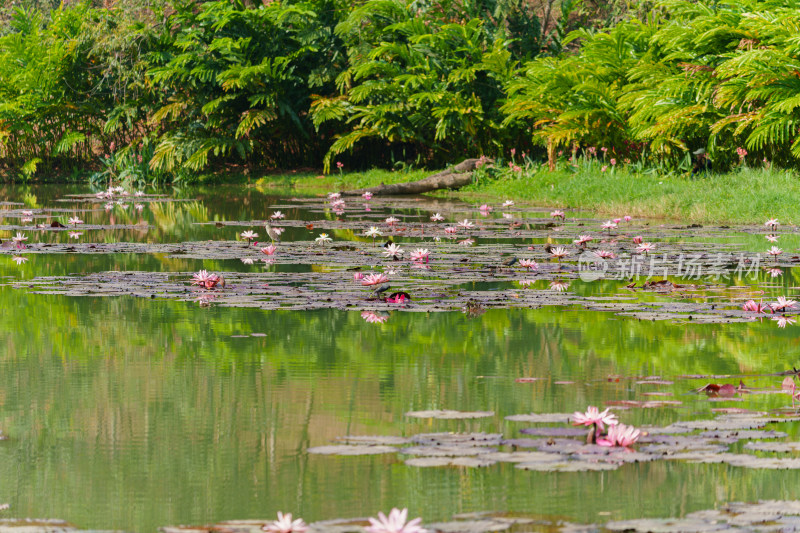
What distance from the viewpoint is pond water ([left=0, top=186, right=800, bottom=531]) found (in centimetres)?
267

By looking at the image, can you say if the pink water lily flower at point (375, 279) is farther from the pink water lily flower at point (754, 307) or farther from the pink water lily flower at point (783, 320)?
the pink water lily flower at point (783, 320)

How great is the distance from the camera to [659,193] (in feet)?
43.8

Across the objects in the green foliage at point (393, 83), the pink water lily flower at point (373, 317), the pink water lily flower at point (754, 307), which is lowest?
the pink water lily flower at point (373, 317)

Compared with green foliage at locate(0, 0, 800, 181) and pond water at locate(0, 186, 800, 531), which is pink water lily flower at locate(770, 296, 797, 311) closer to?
pond water at locate(0, 186, 800, 531)

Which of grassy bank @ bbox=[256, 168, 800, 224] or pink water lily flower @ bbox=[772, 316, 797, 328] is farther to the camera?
grassy bank @ bbox=[256, 168, 800, 224]

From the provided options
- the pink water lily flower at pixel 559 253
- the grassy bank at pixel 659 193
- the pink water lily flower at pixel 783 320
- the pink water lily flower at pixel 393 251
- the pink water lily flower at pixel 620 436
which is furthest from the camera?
the grassy bank at pixel 659 193

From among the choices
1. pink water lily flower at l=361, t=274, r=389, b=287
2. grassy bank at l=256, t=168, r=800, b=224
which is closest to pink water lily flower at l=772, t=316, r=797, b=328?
pink water lily flower at l=361, t=274, r=389, b=287

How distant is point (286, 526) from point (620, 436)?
1.09 metres

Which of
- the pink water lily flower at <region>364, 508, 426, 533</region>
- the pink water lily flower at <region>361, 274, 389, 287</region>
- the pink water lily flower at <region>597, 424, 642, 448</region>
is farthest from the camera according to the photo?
the pink water lily flower at <region>361, 274, 389, 287</region>

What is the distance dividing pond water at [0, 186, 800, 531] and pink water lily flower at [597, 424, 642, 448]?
0.12 meters

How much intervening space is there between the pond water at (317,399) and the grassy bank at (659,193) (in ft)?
17.4

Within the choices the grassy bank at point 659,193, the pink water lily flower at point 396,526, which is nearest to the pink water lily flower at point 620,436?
the pink water lily flower at point 396,526

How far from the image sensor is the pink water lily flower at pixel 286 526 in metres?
2.31

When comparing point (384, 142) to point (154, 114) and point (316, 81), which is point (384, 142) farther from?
point (154, 114)
